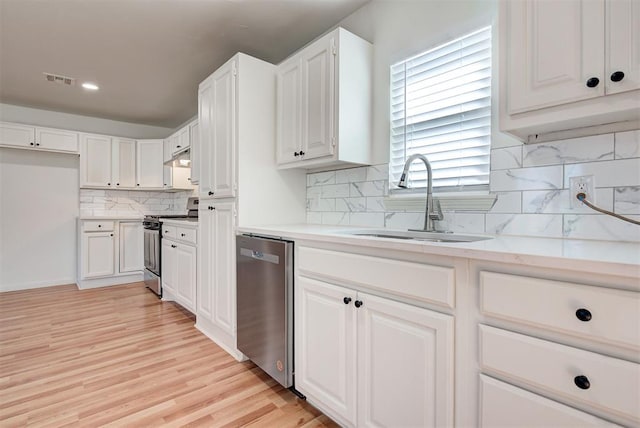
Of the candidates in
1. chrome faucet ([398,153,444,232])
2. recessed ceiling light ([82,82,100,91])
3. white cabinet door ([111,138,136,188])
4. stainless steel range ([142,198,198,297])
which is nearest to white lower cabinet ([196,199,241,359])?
stainless steel range ([142,198,198,297])

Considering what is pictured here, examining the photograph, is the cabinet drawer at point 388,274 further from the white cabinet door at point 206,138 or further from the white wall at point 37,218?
the white wall at point 37,218

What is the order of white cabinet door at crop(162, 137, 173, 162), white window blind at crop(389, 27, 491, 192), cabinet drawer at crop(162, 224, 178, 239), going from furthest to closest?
white cabinet door at crop(162, 137, 173, 162) → cabinet drawer at crop(162, 224, 178, 239) → white window blind at crop(389, 27, 491, 192)

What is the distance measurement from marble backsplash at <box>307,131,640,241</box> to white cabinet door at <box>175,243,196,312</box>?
6.32ft

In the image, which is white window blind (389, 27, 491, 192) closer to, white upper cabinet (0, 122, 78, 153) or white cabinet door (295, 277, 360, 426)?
white cabinet door (295, 277, 360, 426)

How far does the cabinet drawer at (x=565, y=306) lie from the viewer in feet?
2.35

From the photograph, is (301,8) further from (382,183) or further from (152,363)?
(152,363)

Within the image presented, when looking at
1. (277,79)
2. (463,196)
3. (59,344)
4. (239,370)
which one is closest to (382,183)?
(463,196)

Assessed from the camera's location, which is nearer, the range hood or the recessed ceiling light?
the recessed ceiling light

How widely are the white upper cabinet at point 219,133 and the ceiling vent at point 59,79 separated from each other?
5.93ft

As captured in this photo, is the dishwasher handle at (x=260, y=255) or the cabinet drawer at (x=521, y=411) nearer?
the cabinet drawer at (x=521, y=411)

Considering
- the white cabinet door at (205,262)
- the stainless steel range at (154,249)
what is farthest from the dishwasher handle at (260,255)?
the stainless steel range at (154,249)

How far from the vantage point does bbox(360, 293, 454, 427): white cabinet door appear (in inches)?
41.3

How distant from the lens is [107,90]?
3.71 metres

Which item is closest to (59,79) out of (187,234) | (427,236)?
(187,234)
